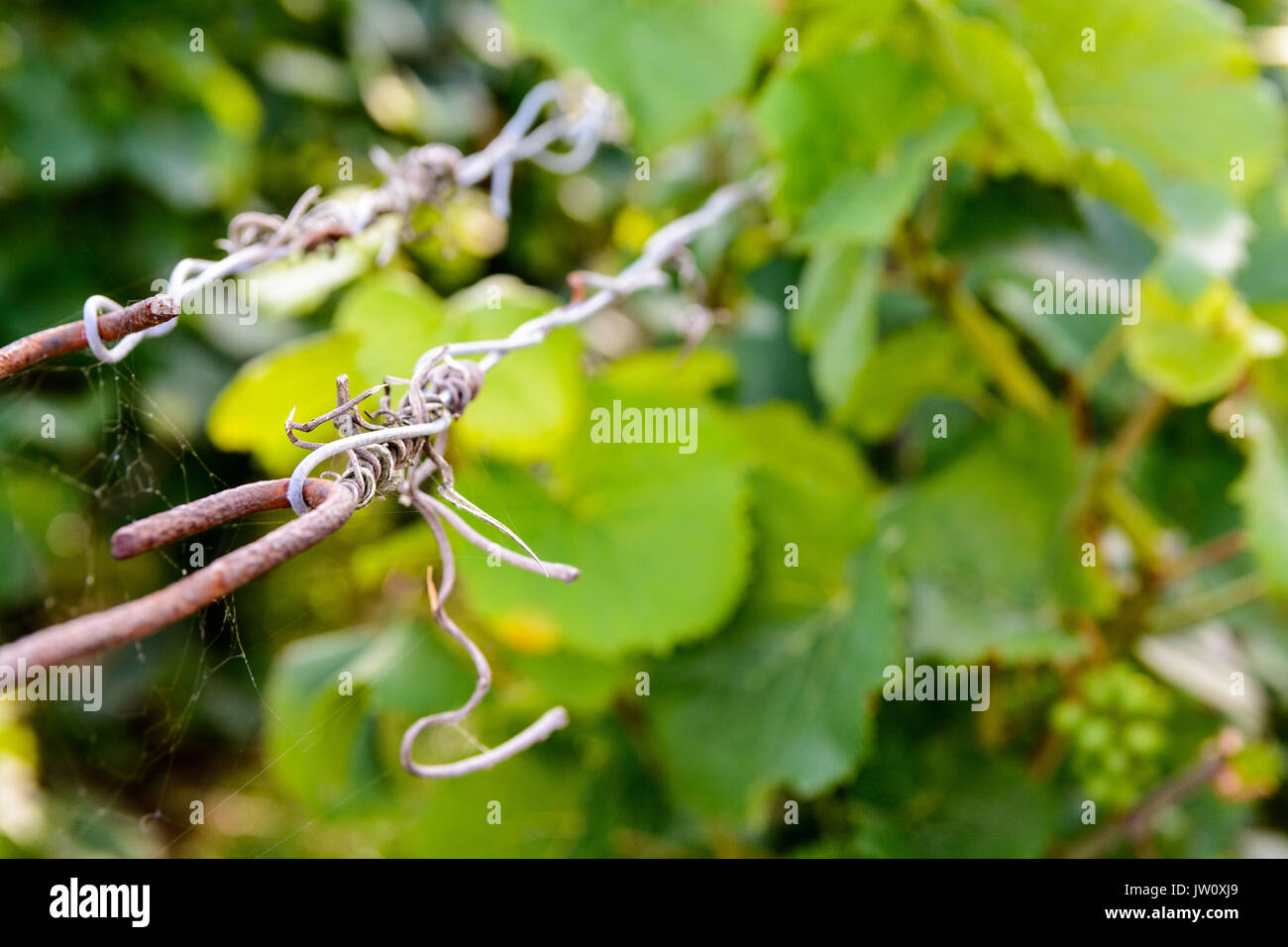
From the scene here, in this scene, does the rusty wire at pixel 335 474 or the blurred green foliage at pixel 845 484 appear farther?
the blurred green foliage at pixel 845 484

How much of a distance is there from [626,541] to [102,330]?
39 centimetres

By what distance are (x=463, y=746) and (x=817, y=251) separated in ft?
1.36

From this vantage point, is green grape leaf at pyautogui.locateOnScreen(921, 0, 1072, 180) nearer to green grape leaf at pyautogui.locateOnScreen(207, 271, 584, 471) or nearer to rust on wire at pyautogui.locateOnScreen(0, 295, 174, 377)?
green grape leaf at pyautogui.locateOnScreen(207, 271, 584, 471)

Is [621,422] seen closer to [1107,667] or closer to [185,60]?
[1107,667]

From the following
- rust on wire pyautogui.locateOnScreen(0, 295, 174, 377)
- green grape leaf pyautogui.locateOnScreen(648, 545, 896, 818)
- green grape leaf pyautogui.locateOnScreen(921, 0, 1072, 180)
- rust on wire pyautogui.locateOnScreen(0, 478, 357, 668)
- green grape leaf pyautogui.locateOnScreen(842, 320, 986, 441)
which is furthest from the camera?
green grape leaf pyautogui.locateOnScreen(842, 320, 986, 441)

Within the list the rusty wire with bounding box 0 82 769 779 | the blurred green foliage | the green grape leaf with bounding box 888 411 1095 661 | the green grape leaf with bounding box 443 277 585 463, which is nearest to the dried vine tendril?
the rusty wire with bounding box 0 82 769 779

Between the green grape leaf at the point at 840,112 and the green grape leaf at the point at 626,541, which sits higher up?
the green grape leaf at the point at 840,112

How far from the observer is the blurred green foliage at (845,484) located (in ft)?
1.92

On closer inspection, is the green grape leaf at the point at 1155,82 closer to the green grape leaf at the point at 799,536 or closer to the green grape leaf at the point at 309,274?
the green grape leaf at the point at 799,536

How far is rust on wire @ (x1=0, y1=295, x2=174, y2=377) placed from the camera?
284mm

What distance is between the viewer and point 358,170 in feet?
5.18

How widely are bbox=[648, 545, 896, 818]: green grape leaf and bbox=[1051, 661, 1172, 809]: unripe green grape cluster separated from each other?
0.16 m

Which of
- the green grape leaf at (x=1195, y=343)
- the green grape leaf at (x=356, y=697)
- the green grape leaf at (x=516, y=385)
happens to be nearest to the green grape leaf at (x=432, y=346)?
the green grape leaf at (x=516, y=385)
